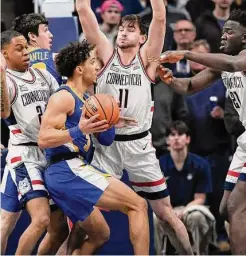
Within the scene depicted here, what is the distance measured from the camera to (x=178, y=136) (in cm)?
1055

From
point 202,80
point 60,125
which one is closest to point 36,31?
point 60,125

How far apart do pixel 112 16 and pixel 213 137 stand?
2102mm

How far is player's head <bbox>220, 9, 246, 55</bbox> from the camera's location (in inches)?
341

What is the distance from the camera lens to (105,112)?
311 inches

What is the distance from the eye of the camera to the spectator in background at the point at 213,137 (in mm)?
11039

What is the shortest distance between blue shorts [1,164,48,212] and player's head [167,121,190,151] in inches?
98.3

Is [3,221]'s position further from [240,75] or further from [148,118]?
[240,75]

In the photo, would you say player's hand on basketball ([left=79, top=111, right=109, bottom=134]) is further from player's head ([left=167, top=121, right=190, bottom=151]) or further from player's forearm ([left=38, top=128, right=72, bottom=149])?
player's head ([left=167, top=121, right=190, bottom=151])

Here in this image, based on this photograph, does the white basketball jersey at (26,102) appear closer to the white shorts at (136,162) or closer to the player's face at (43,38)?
the player's face at (43,38)

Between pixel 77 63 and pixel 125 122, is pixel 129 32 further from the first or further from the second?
pixel 125 122

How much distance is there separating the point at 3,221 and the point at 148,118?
1724mm

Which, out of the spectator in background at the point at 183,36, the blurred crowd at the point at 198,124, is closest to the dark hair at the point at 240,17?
the blurred crowd at the point at 198,124

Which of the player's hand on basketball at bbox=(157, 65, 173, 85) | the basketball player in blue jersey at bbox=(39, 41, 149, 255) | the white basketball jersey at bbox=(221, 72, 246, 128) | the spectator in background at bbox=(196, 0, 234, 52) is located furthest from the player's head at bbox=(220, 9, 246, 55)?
the spectator in background at bbox=(196, 0, 234, 52)

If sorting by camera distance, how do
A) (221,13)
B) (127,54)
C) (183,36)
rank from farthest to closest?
1. (221,13)
2. (183,36)
3. (127,54)
